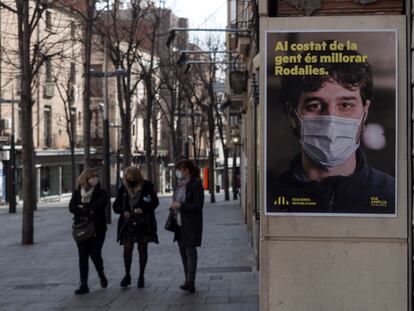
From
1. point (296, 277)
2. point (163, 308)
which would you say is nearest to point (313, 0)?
point (296, 277)

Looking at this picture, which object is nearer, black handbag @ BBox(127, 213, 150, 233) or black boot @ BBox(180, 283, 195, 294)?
black boot @ BBox(180, 283, 195, 294)

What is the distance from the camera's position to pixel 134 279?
11758 millimetres

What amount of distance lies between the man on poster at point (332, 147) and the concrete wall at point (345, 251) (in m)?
0.14

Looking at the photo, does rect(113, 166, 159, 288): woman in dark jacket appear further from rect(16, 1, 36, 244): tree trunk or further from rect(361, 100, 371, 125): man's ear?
rect(16, 1, 36, 244): tree trunk

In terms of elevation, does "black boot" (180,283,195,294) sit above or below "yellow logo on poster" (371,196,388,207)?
below

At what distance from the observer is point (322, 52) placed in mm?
6648

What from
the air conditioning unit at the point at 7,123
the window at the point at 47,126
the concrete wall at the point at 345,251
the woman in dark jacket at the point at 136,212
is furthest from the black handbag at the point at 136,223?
the window at the point at 47,126

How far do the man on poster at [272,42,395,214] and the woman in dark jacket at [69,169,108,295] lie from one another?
4.40 metres

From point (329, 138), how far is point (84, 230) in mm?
4768

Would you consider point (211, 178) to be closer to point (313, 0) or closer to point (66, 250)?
point (66, 250)

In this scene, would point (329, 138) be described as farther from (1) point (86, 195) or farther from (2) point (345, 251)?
(1) point (86, 195)

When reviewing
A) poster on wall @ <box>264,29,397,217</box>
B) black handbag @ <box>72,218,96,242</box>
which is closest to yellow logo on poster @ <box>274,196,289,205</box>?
poster on wall @ <box>264,29,397,217</box>

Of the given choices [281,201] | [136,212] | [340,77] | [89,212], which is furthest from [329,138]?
[89,212]

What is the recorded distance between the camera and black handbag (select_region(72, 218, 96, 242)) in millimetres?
10469
